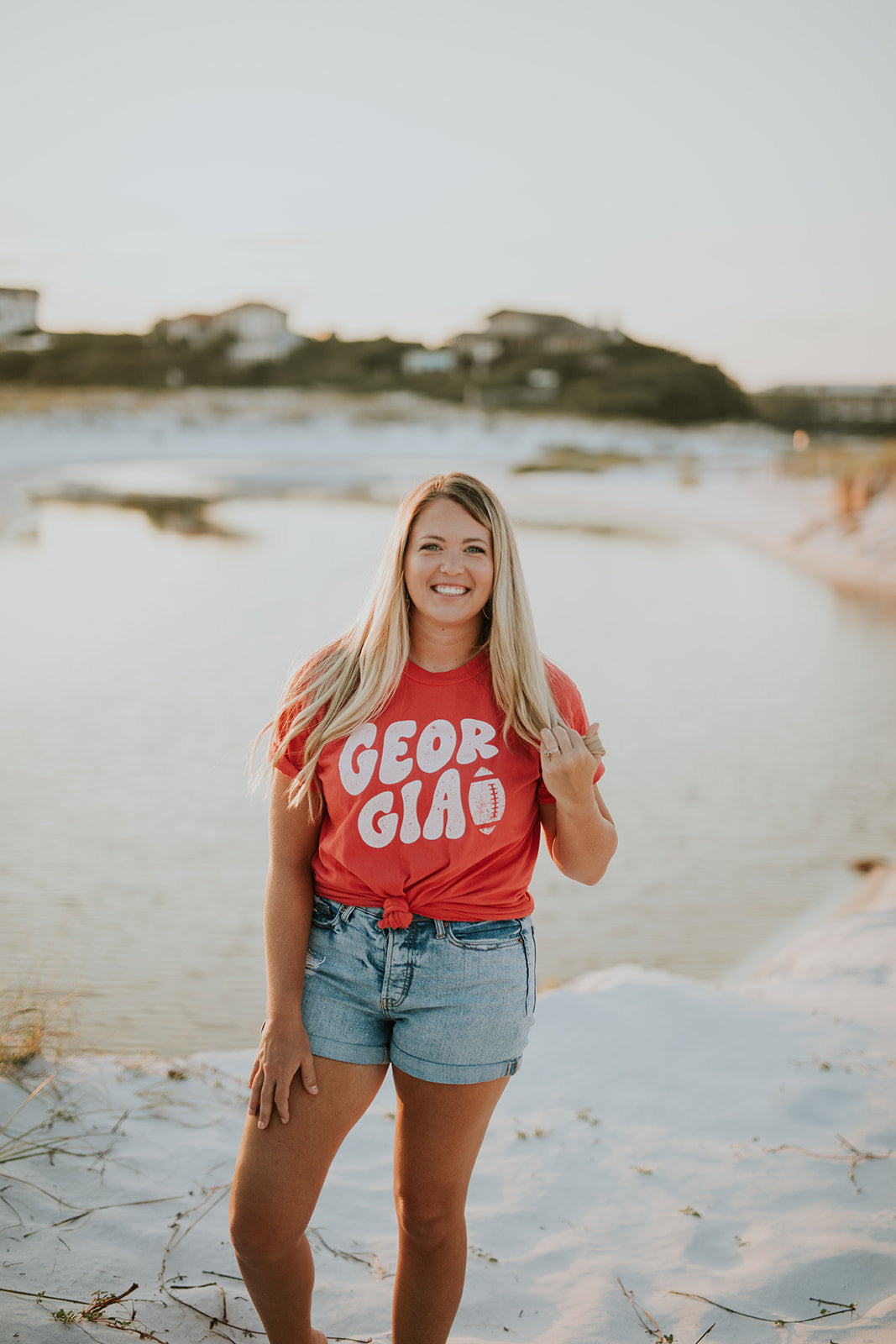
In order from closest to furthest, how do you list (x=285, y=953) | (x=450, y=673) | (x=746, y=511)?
1. (x=285, y=953)
2. (x=450, y=673)
3. (x=746, y=511)

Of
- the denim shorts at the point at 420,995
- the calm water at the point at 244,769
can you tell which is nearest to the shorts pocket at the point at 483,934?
the denim shorts at the point at 420,995

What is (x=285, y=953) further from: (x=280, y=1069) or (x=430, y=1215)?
→ (x=430, y=1215)

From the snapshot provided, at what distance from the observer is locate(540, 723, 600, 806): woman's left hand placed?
5.55 feet

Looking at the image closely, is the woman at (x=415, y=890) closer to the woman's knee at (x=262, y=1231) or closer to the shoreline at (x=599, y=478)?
the woman's knee at (x=262, y=1231)

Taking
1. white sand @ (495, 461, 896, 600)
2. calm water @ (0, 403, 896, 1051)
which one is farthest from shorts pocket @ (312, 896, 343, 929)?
white sand @ (495, 461, 896, 600)

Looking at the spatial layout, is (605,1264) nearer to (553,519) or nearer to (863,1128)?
(863,1128)

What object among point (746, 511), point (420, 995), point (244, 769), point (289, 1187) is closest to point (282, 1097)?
point (289, 1187)

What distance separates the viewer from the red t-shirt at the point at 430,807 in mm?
1682

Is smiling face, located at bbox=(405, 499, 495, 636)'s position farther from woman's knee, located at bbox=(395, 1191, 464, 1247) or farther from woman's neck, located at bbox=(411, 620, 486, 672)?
woman's knee, located at bbox=(395, 1191, 464, 1247)

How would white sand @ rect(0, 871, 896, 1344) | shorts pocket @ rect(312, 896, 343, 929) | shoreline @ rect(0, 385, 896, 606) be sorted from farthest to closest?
shoreline @ rect(0, 385, 896, 606)
white sand @ rect(0, 871, 896, 1344)
shorts pocket @ rect(312, 896, 343, 929)

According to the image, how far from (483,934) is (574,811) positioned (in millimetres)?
254

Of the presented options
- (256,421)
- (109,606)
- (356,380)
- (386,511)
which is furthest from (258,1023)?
(356,380)

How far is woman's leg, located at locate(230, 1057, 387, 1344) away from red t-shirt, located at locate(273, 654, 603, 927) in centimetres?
30

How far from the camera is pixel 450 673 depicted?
5.99ft
